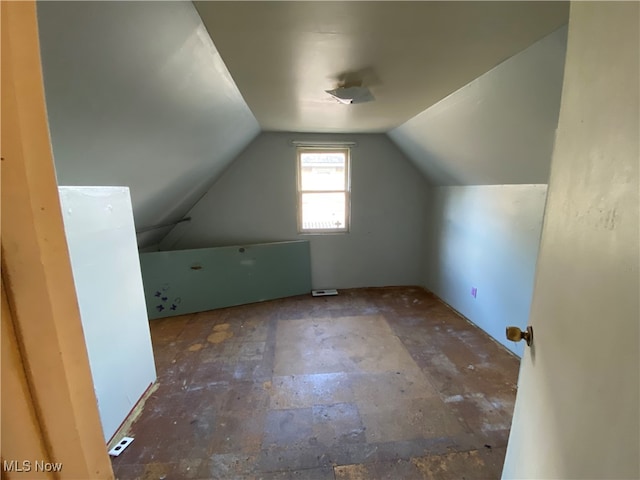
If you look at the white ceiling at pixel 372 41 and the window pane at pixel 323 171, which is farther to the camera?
the window pane at pixel 323 171

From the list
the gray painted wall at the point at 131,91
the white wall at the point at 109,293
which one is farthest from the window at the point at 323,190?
the white wall at the point at 109,293

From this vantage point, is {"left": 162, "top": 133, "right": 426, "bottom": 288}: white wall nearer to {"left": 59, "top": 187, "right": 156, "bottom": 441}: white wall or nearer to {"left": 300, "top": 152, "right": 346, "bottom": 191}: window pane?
{"left": 300, "top": 152, "right": 346, "bottom": 191}: window pane

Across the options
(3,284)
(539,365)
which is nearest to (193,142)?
(3,284)

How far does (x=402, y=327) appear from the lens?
9.55ft

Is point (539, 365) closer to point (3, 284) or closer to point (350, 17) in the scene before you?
point (3, 284)

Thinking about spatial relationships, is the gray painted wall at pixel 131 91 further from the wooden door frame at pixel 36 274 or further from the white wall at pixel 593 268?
the white wall at pixel 593 268

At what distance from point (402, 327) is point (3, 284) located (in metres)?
2.98

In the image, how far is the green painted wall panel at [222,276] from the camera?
10.3ft

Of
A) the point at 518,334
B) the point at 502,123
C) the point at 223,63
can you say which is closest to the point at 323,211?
the point at 502,123

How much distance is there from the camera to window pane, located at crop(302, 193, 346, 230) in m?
3.91

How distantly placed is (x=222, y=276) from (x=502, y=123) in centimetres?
309

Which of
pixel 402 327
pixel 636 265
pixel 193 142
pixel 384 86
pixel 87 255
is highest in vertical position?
pixel 384 86

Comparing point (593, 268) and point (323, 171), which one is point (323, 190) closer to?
point (323, 171)

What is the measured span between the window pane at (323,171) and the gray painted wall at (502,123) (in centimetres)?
96
